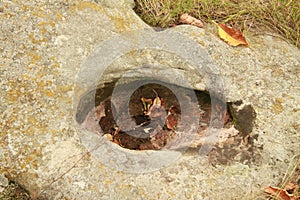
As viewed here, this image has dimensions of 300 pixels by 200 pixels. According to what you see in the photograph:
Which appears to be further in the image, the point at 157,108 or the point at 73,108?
A: the point at 157,108

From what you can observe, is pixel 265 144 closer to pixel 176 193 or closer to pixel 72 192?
pixel 176 193

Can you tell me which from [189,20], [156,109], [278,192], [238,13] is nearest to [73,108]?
[156,109]

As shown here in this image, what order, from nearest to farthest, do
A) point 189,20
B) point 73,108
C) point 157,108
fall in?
point 73,108 < point 157,108 < point 189,20

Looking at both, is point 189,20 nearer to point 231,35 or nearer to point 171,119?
point 231,35

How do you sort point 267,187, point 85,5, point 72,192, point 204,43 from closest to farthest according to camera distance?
point 72,192
point 267,187
point 85,5
point 204,43

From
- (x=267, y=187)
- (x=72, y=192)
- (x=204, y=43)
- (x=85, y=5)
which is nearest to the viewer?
(x=72, y=192)

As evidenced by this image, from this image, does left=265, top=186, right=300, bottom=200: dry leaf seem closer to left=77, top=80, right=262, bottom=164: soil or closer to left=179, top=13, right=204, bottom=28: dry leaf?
left=77, top=80, right=262, bottom=164: soil

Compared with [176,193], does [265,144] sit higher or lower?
higher

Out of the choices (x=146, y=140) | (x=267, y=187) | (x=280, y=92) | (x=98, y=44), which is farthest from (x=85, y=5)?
(x=267, y=187)
